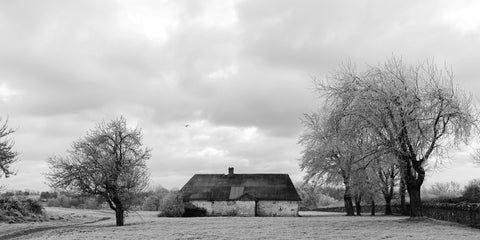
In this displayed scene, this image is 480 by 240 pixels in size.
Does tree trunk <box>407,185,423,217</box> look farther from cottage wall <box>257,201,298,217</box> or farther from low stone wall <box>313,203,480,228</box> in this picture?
cottage wall <box>257,201,298,217</box>

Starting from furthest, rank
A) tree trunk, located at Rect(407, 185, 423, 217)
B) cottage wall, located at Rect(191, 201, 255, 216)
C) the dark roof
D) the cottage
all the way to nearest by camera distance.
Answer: the dark roof → the cottage → cottage wall, located at Rect(191, 201, 255, 216) → tree trunk, located at Rect(407, 185, 423, 217)

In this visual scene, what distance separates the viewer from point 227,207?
61.4m

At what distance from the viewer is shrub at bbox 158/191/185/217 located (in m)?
57.1

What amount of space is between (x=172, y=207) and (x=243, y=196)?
1010 centimetres

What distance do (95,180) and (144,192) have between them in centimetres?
359

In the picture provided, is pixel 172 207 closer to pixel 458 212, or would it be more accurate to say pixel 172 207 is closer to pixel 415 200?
pixel 415 200

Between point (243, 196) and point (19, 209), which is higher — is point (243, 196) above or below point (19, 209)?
above

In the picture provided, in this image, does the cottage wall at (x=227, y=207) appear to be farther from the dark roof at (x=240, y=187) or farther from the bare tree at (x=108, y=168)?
the bare tree at (x=108, y=168)

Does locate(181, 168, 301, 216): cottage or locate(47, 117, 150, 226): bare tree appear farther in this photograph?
locate(181, 168, 301, 216): cottage

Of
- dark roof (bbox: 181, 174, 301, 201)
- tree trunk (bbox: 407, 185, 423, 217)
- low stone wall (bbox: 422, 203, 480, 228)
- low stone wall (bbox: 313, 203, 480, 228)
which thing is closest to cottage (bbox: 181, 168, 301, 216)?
dark roof (bbox: 181, 174, 301, 201)

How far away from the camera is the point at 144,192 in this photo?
113 ft

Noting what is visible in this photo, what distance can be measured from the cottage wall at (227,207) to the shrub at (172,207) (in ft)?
10.3

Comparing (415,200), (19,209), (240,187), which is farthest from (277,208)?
(415,200)

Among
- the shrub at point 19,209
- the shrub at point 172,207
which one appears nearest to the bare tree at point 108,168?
the shrub at point 19,209
